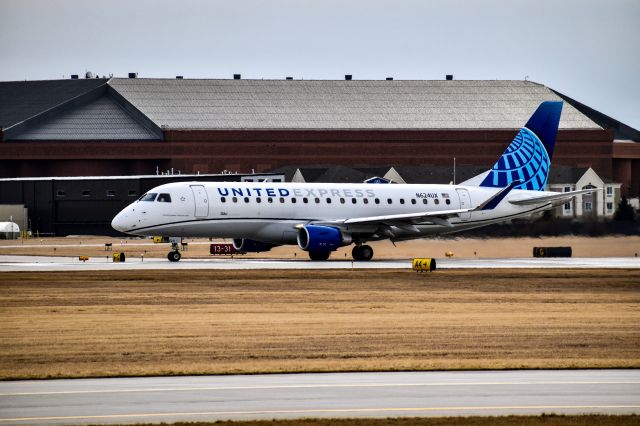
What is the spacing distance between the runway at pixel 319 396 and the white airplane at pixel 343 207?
40.0m

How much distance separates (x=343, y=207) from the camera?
2830 inches

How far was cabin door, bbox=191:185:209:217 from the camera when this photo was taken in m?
66.1

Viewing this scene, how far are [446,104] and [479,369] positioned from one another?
138597mm

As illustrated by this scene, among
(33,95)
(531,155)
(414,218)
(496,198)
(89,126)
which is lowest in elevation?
(414,218)

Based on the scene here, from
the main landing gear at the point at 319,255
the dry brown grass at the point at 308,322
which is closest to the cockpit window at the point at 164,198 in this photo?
the main landing gear at the point at 319,255

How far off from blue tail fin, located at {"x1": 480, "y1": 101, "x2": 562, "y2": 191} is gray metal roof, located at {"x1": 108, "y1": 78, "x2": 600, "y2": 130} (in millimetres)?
77735

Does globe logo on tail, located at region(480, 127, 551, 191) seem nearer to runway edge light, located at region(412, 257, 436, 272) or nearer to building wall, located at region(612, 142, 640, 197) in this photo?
runway edge light, located at region(412, 257, 436, 272)

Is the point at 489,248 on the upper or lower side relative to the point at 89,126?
lower

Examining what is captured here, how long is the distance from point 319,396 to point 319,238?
43015 millimetres

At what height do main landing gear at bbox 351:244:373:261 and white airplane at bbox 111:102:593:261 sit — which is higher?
white airplane at bbox 111:102:593:261

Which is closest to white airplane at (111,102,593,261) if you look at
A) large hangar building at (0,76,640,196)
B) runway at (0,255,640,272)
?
runway at (0,255,640,272)

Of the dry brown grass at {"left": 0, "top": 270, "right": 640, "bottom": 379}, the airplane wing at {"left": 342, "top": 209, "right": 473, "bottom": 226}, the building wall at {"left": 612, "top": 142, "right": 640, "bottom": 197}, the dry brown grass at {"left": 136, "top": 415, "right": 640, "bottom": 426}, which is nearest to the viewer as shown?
the dry brown grass at {"left": 136, "top": 415, "right": 640, "bottom": 426}

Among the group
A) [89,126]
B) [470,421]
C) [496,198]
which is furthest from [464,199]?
[89,126]

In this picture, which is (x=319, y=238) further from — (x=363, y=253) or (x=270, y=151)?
(x=270, y=151)
